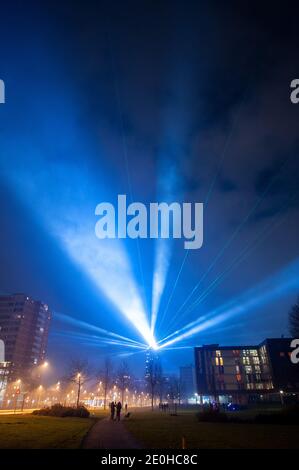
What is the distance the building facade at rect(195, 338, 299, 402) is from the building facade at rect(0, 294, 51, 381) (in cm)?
9407

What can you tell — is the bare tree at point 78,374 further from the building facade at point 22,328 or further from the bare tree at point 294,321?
the building facade at point 22,328

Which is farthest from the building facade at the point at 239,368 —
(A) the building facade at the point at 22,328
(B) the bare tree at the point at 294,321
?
(A) the building facade at the point at 22,328

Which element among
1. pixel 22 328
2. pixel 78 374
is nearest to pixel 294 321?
pixel 78 374

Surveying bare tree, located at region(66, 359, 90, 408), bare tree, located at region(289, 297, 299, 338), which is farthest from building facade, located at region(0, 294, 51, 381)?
bare tree, located at region(289, 297, 299, 338)

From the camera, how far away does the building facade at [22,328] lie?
168 meters

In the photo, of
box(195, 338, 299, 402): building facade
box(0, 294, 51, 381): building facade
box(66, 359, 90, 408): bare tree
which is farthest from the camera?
box(0, 294, 51, 381): building facade

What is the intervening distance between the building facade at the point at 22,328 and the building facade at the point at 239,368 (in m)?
94.1

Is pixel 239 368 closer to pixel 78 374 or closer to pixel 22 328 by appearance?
pixel 78 374

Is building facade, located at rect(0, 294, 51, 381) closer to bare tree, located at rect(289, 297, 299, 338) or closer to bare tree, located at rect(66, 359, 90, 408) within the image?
bare tree, located at rect(66, 359, 90, 408)

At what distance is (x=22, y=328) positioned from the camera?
17325 centimetres

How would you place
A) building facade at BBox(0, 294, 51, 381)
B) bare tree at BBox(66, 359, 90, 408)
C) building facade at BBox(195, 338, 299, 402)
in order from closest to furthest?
bare tree at BBox(66, 359, 90, 408)
building facade at BBox(195, 338, 299, 402)
building facade at BBox(0, 294, 51, 381)

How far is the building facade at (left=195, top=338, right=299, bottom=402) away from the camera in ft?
332
